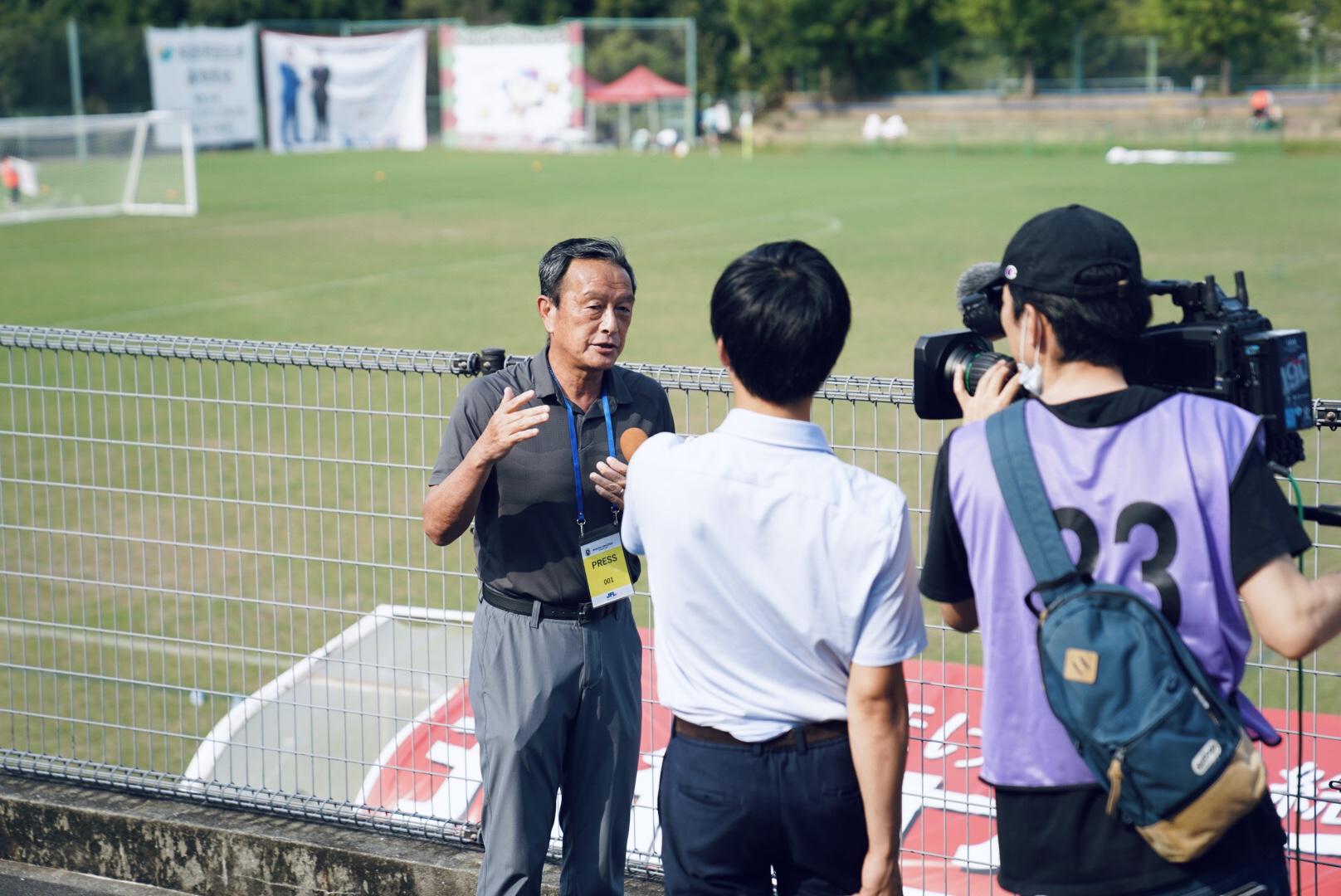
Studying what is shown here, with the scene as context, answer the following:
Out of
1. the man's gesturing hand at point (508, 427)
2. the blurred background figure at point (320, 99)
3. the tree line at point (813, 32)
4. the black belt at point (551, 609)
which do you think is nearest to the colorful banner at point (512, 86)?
the tree line at point (813, 32)

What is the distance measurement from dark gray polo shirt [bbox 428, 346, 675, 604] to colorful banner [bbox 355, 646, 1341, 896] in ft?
2.15

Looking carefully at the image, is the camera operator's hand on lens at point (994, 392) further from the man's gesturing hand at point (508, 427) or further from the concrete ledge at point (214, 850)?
the concrete ledge at point (214, 850)

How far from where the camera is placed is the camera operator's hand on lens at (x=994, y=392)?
8.46ft

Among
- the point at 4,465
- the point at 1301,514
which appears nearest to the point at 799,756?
the point at 1301,514

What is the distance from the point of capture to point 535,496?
12.0ft

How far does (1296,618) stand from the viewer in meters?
2.27

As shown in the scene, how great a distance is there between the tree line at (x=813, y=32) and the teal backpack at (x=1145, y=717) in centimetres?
5455

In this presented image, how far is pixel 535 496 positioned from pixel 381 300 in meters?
15.3

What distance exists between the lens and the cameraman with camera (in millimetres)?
2312

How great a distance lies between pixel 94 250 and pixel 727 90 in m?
50.4

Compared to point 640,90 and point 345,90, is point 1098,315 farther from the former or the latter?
point 345,90

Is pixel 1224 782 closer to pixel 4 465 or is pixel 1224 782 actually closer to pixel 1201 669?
pixel 1201 669

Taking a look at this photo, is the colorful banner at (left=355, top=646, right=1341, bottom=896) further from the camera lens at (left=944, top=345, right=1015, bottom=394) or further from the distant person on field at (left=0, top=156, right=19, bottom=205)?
the distant person on field at (left=0, top=156, right=19, bottom=205)

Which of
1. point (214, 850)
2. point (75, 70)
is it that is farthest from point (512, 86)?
point (214, 850)
